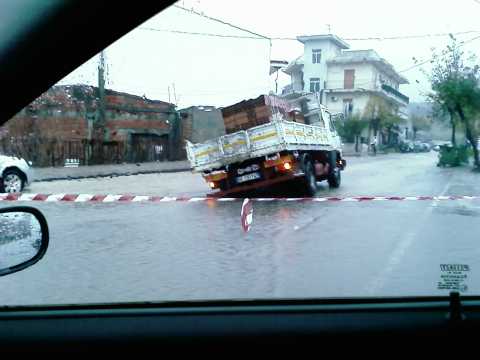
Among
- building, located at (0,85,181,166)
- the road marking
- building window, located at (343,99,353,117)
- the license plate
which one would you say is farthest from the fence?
the license plate

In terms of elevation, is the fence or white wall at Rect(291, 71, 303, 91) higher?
white wall at Rect(291, 71, 303, 91)

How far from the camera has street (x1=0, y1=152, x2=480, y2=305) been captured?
4.28 metres

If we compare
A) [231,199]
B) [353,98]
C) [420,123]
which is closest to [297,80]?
[353,98]

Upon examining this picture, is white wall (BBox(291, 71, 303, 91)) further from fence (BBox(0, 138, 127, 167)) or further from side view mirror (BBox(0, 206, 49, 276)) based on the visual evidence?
side view mirror (BBox(0, 206, 49, 276))

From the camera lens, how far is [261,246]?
6.53 metres

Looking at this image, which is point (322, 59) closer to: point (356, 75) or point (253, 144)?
point (356, 75)

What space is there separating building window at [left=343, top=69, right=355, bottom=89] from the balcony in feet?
0.62

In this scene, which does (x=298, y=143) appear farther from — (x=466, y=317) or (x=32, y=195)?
(x=466, y=317)

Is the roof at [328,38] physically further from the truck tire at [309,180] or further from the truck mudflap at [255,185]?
the truck tire at [309,180]

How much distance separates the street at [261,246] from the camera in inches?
169

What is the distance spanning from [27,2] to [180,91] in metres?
1.09

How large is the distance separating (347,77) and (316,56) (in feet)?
1.74

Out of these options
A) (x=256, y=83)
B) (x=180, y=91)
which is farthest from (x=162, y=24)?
(x=256, y=83)

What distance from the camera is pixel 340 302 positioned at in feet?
8.38
